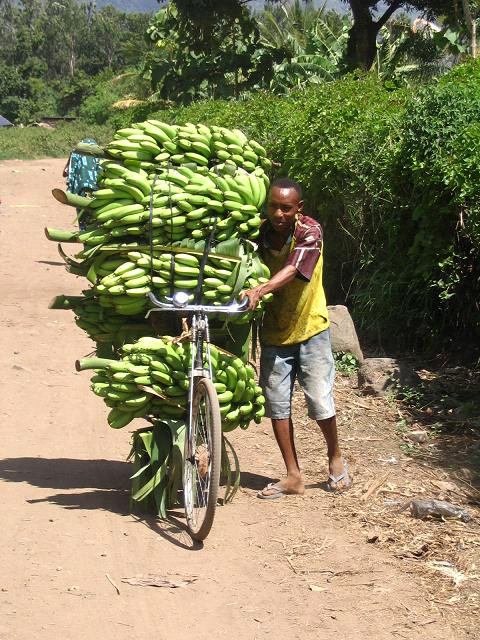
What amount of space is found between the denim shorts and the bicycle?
2.24 feet

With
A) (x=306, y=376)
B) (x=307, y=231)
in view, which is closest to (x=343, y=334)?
(x=306, y=376)

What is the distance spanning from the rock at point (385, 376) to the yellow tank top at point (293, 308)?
2561 mm

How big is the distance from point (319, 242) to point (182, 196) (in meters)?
0.85

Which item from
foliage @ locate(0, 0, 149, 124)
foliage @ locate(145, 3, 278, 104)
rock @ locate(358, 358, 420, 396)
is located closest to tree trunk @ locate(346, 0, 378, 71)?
foliage @ locate(145, 3, 278, 104)

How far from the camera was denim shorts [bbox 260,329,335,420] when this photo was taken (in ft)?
19.9

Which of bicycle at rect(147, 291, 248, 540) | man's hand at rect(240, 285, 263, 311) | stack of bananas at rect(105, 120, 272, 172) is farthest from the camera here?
stack of bananas at rect(105, 120, 272, 172)

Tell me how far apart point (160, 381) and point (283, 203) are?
1.19 m

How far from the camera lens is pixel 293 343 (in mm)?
6043

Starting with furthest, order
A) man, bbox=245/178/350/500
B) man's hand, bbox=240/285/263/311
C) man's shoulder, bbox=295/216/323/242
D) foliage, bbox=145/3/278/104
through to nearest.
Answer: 1. foliage, bbox=145/3/278/104
2. man, bbox=245/178/350/500
3. man's shoulder, bbox=295/216/323/242
4. man's hand, bbox=240/285/263/311

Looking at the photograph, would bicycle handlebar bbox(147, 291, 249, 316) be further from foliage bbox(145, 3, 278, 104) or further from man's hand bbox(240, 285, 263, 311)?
foliage bbox(145, 3, 278, 104)

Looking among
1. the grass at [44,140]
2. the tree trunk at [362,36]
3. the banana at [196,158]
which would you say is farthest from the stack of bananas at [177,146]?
the grass at [44,140]

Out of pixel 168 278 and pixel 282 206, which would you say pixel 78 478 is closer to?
pixel 168 278

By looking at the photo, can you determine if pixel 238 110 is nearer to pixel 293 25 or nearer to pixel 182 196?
pixel 182 196

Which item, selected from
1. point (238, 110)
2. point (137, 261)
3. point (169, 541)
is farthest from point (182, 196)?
point (238, 110)
